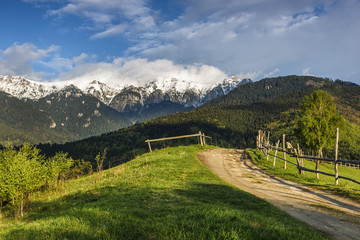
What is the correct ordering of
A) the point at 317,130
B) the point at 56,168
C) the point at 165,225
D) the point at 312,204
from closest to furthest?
the point at 165,225 → the point at 312,204 → the point at 56,168 → the point at 317,130

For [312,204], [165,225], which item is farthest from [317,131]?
[165,225]

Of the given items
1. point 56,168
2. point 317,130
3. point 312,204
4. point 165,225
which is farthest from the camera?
point 317,130

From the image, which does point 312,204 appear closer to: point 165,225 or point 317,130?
point 165,225

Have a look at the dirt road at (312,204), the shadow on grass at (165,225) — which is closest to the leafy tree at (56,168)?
the shadow on grass at (165,225)

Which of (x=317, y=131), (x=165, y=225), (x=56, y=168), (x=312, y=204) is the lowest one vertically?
(x=312, y=204)

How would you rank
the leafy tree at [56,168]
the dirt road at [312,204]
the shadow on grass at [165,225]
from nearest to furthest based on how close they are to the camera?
the shadow on grass at [165,225]
the dirt road at [312,204]
the leafy tree at [56,168]

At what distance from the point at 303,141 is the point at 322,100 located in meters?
A: 16.2

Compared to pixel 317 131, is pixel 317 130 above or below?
above

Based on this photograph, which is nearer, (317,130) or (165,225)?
(165,225)

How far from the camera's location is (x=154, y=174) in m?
17.1

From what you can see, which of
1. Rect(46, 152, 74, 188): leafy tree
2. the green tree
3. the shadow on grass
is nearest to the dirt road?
the shadow on grass

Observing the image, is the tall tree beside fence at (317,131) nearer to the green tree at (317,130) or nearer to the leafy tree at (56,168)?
the green tree at (317,130)

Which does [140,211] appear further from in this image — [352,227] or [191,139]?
[191,139]

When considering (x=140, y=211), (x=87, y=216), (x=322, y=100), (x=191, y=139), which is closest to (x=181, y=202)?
(x=140, y=211)
